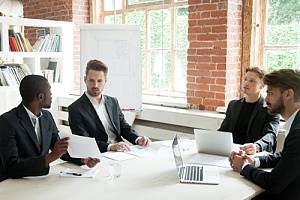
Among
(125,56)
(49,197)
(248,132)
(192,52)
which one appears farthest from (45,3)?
(49,197)

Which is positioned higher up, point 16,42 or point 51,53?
point 16,42

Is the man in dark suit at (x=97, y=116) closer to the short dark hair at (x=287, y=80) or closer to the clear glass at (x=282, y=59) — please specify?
the short dark hair at (x=287, y=80)

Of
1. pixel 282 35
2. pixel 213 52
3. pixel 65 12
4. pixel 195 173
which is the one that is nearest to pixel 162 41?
pixel 213 52

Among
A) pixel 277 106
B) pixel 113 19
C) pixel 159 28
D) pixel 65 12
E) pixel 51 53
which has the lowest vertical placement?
pixel 277 106

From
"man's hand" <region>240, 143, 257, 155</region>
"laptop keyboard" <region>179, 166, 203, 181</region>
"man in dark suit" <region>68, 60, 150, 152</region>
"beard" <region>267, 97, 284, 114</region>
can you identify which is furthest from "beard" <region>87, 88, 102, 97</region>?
"beard" <region>267, 97, 284, 114</region>

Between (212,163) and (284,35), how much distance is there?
6.29 feet

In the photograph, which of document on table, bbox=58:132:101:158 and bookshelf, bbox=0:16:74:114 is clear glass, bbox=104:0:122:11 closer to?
bookshelf, bbox=0:16:74:114

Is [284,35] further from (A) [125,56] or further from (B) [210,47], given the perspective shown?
(A) [125,56]

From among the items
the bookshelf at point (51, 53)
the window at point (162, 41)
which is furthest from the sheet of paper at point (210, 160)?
the bookshelf at point (51, 53)

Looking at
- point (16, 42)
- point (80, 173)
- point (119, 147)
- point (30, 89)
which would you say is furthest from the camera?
point (16, 42)

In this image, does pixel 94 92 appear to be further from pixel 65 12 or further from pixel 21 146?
pixel 65 12

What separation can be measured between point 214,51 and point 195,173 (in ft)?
6.52

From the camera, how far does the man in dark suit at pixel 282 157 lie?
1.71 m

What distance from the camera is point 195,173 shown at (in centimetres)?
198
